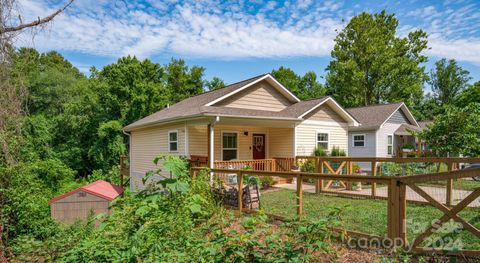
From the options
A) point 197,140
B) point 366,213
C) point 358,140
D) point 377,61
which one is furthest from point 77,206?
point 377,61

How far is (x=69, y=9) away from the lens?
4363 mm

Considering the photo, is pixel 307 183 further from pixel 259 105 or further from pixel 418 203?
pixel 418 203

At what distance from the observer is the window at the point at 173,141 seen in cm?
1213

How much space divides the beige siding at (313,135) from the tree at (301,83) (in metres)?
22.2

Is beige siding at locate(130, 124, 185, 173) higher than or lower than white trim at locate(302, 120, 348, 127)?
lower

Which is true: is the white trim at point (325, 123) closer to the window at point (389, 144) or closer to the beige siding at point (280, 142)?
the beige siding at point (280, 142)

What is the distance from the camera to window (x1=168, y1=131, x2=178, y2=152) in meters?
12.1

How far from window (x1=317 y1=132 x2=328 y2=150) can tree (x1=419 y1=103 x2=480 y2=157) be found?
4.40 metres

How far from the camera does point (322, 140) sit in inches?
541

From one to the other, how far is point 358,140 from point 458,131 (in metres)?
7.26

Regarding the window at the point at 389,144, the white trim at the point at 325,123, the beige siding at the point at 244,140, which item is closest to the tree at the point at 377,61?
the window at the point at 389,144

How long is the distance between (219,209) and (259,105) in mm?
7659

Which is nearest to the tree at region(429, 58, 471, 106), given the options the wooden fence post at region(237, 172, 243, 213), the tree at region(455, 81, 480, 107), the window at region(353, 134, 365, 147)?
the tree at region(455, 81, 480, 107)

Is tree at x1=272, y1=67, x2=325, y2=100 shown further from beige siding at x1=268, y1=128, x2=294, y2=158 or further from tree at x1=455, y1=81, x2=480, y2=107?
beige siding at x1=268, y1=128, x2=294, y2=158
